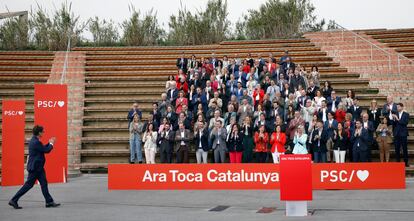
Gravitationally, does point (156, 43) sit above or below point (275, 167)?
above

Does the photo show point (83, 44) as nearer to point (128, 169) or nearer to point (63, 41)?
point (63, 41)

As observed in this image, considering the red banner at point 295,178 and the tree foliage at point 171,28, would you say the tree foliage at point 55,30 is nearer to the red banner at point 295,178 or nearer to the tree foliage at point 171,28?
the tree foliage at point 171,28

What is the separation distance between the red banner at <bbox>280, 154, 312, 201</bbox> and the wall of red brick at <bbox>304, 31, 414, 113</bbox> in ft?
48.3

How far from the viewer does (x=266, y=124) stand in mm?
22922

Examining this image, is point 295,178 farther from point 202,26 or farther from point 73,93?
point 202,26

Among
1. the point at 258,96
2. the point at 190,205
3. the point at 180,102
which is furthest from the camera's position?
the point at 180,102

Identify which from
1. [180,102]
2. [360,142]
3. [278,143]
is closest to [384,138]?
[360,142]

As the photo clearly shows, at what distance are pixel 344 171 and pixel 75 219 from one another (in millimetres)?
8145

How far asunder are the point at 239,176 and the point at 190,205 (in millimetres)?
3518

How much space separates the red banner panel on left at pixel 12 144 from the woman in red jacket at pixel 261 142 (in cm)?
737

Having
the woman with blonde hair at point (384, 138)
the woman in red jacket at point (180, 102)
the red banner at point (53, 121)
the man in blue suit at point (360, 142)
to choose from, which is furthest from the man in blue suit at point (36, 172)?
the woman with blonde hair at point (384, 138)

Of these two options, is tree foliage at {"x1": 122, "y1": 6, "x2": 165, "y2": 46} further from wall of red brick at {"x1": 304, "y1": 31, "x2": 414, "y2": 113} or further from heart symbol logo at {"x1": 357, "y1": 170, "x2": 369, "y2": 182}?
heart symbol logo at {"x1": 357, "y1": 170, "x2": 369, "y2": 182}

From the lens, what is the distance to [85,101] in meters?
29.5

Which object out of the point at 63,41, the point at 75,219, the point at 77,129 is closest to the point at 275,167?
the point at 75,219
